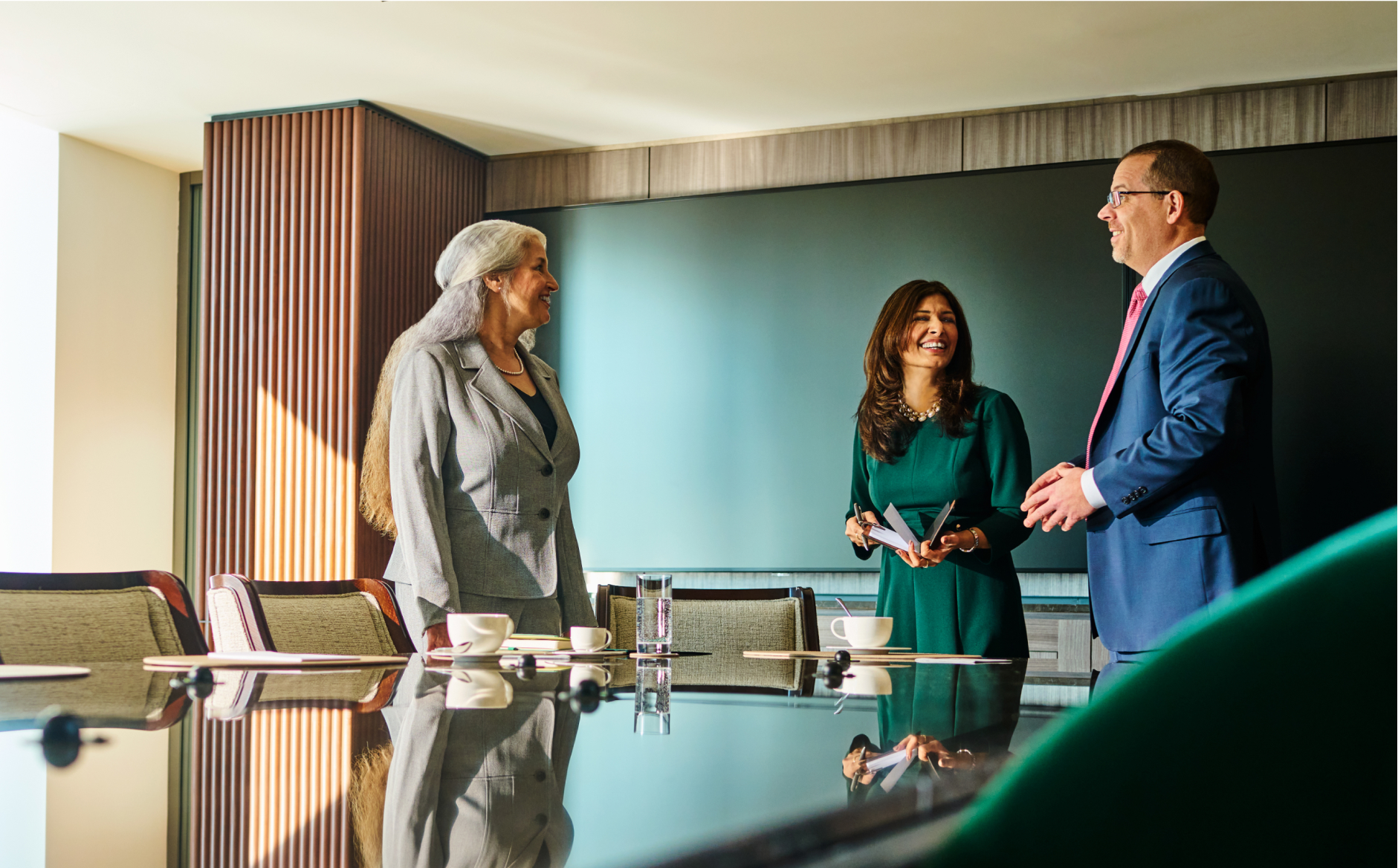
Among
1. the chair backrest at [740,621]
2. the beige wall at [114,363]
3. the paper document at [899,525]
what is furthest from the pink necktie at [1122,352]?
the beige wall at [114,363]

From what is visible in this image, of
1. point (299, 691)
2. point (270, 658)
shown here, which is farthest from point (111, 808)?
point (270, 658)

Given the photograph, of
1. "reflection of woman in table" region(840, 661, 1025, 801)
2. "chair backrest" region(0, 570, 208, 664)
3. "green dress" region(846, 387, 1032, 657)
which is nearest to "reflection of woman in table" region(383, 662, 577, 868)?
"reflection of woman in table" region(840, 661, 1025, 801)

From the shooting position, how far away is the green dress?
2830 mm

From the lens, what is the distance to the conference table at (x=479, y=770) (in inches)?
16.5

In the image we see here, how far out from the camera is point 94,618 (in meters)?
1.84

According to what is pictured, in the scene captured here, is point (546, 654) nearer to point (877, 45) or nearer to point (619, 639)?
point (619, 639)

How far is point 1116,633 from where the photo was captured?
2277mm

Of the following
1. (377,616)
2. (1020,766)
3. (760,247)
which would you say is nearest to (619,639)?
(377,616)

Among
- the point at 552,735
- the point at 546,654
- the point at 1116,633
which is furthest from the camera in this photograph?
the point at 1116,633

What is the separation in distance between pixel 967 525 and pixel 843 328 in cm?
247

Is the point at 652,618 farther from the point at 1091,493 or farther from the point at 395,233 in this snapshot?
the point at 395,233

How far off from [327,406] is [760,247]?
194 cm

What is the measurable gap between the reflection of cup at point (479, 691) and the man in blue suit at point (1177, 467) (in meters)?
1.26

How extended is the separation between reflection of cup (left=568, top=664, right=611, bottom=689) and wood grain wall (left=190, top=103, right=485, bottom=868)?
381cm
